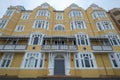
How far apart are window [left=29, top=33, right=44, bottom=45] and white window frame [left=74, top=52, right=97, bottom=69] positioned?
650 cm

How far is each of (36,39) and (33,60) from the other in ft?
13.4

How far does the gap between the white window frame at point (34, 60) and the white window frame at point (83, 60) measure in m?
5.20

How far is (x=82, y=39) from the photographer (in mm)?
22984

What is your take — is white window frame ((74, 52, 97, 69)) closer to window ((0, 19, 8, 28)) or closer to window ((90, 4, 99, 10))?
window ((90, 4, 99, 10))

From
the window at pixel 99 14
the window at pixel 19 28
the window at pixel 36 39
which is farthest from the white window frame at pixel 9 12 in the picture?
the window at pixel 99 14

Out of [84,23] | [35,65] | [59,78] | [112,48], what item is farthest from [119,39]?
[35,65]

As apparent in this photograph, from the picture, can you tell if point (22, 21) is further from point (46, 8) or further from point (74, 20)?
point (74, 20)

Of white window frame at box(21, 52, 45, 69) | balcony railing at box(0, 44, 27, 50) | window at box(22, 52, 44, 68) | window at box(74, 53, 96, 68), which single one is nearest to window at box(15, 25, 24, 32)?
balcony railing at box(0, 44, 27, 50)

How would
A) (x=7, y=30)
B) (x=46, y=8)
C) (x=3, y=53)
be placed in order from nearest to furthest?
(x=3, y=53), (x=7, y=30), (x=46, y=8)

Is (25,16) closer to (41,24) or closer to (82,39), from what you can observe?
(41,24)

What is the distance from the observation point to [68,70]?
765 inches

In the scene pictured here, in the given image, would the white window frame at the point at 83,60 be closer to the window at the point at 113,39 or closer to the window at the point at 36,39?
the window at the point at 113,39

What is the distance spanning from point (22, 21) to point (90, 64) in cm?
1667

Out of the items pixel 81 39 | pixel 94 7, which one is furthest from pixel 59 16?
pixel 81 39
